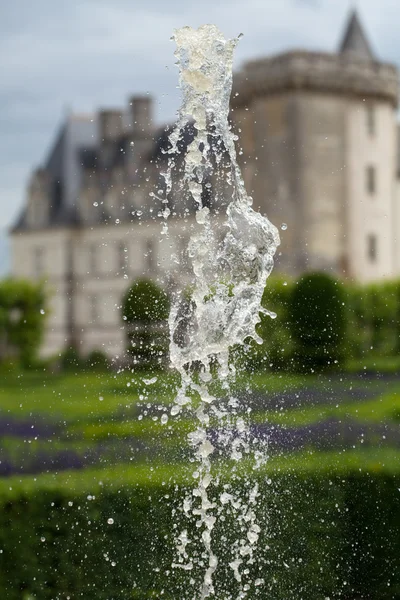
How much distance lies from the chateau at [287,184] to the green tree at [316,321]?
27.4ft

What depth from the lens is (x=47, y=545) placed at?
186 inches

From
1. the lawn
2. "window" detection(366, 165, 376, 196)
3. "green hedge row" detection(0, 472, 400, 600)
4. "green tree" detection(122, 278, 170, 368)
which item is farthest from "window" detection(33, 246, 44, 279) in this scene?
"green hedge row" detection(0, 472, 400, 600)

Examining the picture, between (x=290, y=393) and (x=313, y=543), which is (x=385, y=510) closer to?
(x=313, y=543)

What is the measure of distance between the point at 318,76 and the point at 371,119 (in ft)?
6.04

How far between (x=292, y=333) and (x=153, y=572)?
37.4ft

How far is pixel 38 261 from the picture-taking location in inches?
1254

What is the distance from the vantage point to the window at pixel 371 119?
29344 mm

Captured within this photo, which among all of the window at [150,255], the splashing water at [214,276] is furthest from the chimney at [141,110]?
the splashing water at [214,276]

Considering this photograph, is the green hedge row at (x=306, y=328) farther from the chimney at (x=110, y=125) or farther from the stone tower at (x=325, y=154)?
the chimney at (x=110, y=125)

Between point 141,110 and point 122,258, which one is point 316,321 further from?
point 122,258

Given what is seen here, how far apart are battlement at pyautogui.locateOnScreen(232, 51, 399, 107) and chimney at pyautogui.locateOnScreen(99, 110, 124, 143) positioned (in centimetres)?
311

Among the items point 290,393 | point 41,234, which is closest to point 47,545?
point 290,393

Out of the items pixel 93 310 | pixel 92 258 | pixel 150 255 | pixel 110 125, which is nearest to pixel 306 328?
pixel 93 310

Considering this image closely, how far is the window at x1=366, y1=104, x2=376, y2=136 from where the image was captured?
2934 cm
